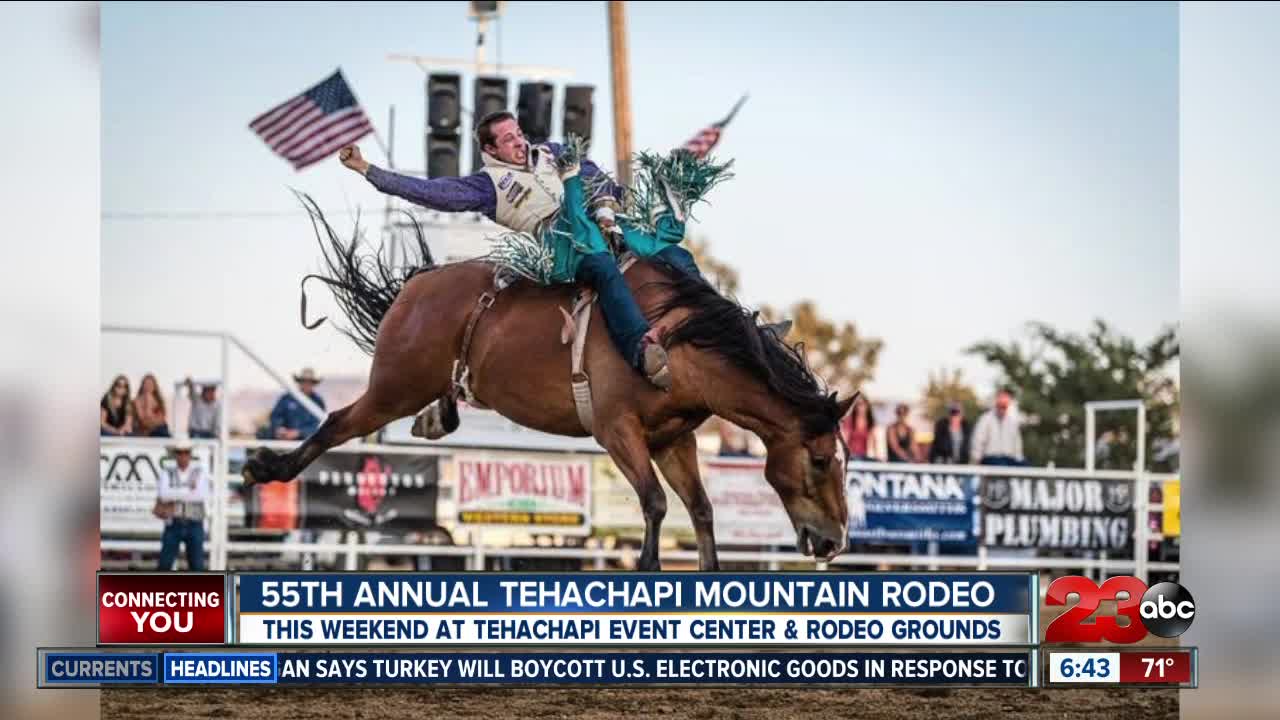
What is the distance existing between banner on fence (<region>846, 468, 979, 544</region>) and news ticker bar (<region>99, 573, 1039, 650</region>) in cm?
916

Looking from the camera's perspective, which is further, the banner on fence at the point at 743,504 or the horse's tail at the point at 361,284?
the banner on fence at the point at 743,504

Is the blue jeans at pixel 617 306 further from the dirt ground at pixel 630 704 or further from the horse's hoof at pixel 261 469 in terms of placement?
the dirt ground at pixel 630 704

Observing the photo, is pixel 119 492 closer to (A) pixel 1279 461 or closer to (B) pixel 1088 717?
(B) pixel 1088 717

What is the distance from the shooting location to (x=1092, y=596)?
19.4 feet

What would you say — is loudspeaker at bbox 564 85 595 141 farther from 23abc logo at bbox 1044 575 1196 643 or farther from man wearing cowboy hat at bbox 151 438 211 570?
23abc logo at bbox 1044 575 1196 643

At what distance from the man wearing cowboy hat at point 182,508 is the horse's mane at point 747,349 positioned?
733 cm

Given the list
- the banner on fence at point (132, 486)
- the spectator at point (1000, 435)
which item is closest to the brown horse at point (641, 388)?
the banner on fence at point (132, 486)

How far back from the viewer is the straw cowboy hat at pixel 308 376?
1354 centimetres

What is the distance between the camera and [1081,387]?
3008 centimetres

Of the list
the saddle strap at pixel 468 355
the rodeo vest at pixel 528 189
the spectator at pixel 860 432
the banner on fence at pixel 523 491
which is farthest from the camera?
the spectator at pixel 860 432

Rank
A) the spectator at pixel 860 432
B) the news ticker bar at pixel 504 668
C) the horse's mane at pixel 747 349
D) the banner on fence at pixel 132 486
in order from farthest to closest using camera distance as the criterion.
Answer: the spectator at pixel 860 432 → the banner on fence at pixel 132 486 → the horse's mane at pixel 747 349 → the news ticker bar at pixel 504 668

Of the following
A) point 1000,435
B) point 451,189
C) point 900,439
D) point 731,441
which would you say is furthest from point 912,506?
point 451,189

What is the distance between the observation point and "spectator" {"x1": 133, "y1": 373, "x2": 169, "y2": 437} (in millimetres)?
13141

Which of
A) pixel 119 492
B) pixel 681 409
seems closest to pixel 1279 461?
pixel 681 409
